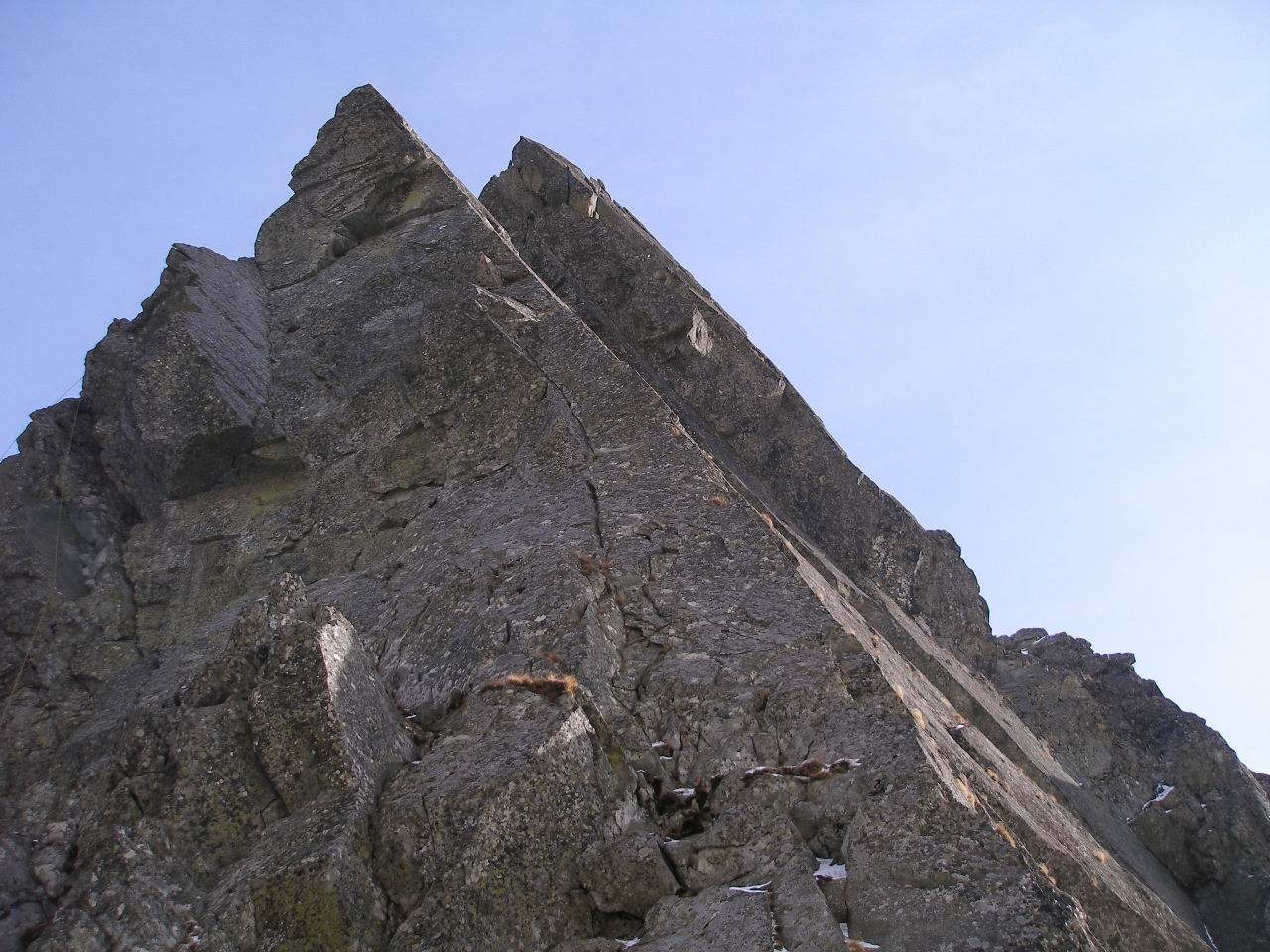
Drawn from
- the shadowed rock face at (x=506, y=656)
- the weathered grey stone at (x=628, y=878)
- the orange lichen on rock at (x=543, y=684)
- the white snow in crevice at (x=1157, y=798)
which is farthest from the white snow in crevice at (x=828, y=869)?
the white snow in crevice at (x=1157, y=798)

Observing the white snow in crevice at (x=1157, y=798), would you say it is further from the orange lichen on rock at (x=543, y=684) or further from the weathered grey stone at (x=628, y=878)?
the weathered grey stone at (x=628, y=878)

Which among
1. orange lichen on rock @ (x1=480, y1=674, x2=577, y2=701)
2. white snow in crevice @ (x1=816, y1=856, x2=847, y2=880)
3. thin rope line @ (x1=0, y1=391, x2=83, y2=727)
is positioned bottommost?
white snow in crevice @ (x1=816, y1=856, x2=847, y2=880)

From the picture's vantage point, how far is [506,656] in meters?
14.2

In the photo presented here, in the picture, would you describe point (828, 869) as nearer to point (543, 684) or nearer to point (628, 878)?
point (628, 878)

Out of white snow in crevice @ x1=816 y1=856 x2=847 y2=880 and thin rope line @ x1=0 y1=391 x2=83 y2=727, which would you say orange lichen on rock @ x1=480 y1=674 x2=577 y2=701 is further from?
thin rope line @ x1=0 y1=391 x2=83 y2=727

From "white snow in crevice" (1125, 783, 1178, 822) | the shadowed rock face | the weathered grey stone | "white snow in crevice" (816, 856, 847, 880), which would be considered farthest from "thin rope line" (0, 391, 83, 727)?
"white snow in crevice" (1125, 783, 1178, 822)

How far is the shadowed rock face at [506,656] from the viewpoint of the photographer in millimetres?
11438

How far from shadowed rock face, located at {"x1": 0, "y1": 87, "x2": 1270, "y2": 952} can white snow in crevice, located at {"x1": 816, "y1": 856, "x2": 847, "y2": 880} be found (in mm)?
83

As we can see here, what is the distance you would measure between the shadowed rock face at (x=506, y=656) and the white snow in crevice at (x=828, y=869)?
8 centimetres

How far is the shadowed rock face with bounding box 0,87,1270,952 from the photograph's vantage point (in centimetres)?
1144

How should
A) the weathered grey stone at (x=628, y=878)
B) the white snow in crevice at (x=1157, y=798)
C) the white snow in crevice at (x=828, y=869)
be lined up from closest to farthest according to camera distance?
1. the white snow in crevice at (x=828, y=869)
2. the weathered grey stone at (x=628, y=878)
3. the white snow in crevice at (x=1157, y=798)

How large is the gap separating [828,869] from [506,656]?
15.5 ft

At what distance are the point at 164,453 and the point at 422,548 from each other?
6028mm

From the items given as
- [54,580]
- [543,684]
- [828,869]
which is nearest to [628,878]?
[828,869]
